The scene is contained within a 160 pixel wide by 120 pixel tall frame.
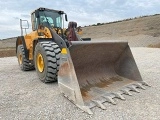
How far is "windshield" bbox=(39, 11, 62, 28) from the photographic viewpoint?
255 inches

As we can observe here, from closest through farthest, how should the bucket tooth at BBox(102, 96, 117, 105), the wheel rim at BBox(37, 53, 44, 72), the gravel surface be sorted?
1. the gravel surface
2. the bucket tooth at BBox(102, 96, 117, 105)
3. the wheel rim at BBox(37, 53, 44, 72)

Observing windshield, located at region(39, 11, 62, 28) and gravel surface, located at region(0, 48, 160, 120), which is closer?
gravel surface, located at region(0, 48, 160, 120)

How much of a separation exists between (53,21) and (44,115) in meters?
3.77

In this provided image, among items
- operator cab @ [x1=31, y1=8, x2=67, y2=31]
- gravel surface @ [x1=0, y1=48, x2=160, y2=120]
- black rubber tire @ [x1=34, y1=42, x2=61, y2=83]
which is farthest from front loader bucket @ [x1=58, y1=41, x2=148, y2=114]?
operator cab @ [x1=31, y1=8, x2=67, y2=31]

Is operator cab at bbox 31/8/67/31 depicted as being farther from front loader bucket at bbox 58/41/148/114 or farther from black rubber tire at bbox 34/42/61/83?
front loader bucket at bbox 58/41/148/114

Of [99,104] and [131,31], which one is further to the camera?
[131,31]

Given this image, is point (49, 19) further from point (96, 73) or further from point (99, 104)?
point (99, 104)

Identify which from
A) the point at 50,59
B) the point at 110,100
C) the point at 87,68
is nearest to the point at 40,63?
the point at 50,59

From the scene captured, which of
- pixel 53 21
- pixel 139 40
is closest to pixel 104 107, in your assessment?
pixel 53 21

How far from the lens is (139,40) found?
28.0 m

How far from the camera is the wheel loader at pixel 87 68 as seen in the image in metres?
3.96

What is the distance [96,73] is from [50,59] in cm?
114

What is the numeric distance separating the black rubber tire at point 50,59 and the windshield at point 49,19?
141 centimetres

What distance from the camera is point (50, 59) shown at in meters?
4.88
